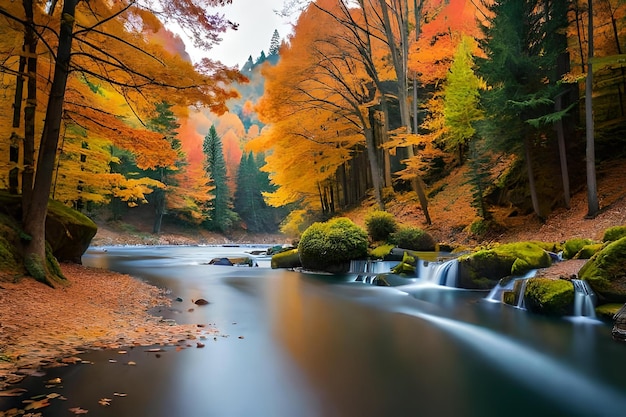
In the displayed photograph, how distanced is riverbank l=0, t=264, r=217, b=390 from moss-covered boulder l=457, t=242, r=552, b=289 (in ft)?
21.5

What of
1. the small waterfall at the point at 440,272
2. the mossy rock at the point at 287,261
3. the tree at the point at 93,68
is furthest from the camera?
the mossy rock at the point at 287,261

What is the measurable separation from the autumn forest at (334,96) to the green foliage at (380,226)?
6.65 feet

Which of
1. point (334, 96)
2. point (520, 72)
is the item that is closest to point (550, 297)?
point (520, 72)

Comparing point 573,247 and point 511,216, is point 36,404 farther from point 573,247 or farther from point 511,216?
point 511,216

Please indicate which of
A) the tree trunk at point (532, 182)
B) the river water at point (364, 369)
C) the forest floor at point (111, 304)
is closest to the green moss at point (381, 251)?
the forest floor at point (111, 304)

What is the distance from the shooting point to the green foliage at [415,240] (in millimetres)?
13453

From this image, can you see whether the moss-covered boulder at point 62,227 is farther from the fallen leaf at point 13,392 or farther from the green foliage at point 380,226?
the green foliage at point 380,226

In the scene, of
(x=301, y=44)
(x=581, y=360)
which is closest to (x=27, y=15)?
(x=581, y=360)

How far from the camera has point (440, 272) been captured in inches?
411

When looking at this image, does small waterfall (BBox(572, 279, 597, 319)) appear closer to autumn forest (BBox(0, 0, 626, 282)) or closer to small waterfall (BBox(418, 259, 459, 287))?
small waterfall (BBox(418, 259, 459, 287))

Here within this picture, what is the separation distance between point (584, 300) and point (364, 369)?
4596 millimetres

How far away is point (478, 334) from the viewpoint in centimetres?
559

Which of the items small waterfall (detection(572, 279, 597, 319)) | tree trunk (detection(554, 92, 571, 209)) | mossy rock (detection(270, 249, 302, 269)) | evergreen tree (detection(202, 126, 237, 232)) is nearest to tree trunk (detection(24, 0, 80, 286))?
small waterfall (detection(572, 279, 597, 319))

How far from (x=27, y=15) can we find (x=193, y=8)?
2986mm
